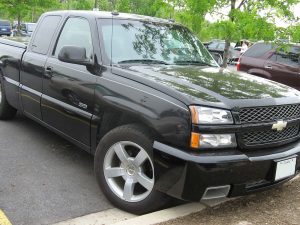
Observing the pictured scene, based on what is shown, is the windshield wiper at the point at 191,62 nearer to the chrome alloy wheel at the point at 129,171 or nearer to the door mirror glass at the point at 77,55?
the door mirror glass at the point at 77,55

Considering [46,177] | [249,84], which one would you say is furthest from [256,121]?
[46,177]

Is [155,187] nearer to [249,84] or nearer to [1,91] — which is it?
[249,84]

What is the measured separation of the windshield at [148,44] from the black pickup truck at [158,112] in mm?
13

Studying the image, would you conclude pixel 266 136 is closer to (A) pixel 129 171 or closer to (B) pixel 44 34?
(A) pixel 129 171

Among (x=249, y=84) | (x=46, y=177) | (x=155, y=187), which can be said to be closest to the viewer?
(x=155, y=187)

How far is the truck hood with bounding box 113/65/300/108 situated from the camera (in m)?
3.47

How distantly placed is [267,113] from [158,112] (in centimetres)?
95

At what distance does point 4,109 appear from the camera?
21.4 feet

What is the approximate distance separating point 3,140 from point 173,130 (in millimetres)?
3246

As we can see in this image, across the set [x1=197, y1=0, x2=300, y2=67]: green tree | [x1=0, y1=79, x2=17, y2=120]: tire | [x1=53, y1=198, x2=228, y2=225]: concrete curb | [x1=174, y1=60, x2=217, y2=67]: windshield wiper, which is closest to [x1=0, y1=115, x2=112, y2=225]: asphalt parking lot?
[x1=53, y1=198, x2=228, y2=225]: concrete curb

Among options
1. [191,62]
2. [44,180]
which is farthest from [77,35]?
[44,180]

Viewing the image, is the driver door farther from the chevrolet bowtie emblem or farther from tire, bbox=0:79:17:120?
the chevrolet bowtie emblem

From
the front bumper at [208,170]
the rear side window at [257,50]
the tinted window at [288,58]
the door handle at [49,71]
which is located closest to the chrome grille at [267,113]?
the front bumper at [208,170]

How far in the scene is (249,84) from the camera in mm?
4125
